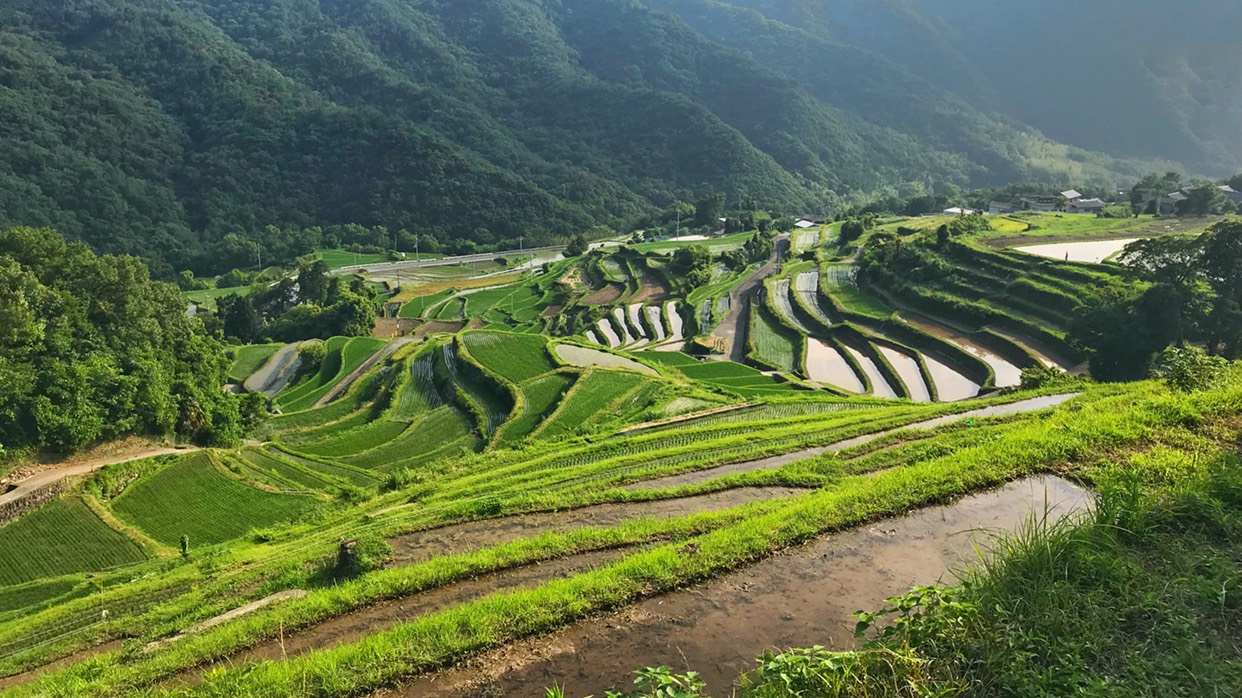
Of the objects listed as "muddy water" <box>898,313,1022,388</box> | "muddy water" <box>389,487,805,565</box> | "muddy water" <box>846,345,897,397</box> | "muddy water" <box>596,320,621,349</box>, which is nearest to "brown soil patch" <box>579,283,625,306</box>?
"muddy water" <box>596,320,621,349</box>

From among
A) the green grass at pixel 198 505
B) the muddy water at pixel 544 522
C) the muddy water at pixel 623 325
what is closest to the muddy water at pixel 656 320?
the muddy water at pixel 623 325

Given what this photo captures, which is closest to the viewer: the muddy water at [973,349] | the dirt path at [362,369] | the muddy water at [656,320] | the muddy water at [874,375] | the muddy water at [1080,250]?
the dirt path at [362,369]

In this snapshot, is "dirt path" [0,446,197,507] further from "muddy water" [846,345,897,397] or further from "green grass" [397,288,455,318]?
"green grass" [397,288,455,318]

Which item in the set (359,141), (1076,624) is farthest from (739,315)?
(359,141)

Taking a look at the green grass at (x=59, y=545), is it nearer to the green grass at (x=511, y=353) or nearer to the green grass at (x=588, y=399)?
the green grass at (x=588, y=399)

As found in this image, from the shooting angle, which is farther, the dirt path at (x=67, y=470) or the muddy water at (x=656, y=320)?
the muddy water at (x=656, y=320)

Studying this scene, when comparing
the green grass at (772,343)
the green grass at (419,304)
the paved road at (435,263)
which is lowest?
the green grass at (772,343)
